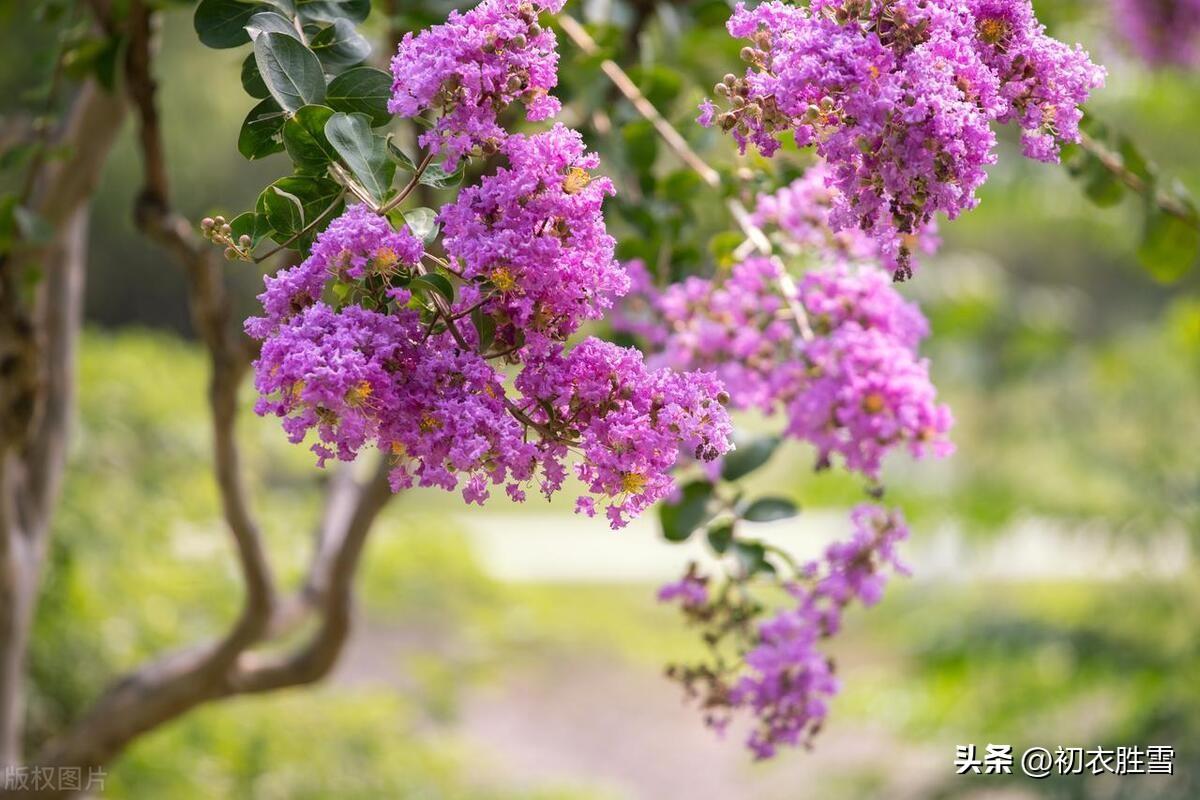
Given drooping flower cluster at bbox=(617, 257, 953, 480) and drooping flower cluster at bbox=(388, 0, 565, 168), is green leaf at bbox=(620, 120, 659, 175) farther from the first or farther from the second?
drooping flower cluster at bbox=(388, 0, 565, 168)

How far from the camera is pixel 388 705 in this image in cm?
223

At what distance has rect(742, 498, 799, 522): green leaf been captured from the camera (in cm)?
81

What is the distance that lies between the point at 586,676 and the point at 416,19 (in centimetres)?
A: 462

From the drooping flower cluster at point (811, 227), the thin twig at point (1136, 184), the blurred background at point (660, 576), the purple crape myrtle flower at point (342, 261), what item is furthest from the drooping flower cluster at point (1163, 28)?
the purple crape myrtle flower at point (342, 261)

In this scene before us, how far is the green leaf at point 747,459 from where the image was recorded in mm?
816

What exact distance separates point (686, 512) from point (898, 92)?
40 centimetres

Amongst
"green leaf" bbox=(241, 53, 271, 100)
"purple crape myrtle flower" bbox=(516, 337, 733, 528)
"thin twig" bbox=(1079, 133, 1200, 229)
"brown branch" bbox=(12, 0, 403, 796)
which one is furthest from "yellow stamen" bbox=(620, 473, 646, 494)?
"brown branch" bbox=(12, 0, 403, 796)

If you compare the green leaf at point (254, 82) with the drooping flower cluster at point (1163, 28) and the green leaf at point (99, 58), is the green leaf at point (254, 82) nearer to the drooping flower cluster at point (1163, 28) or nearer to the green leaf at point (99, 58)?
the green leaf at point (99, 58)

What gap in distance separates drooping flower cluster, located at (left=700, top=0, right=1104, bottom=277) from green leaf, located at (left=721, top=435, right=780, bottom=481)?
13.0 inches

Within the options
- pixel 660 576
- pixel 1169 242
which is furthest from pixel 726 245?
pixel 660 576

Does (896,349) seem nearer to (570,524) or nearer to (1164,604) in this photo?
(1164,604)

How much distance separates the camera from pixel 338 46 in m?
0.59

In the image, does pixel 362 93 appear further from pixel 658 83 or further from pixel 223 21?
pixel 658 83

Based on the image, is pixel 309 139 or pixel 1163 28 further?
pixel 1163 28
